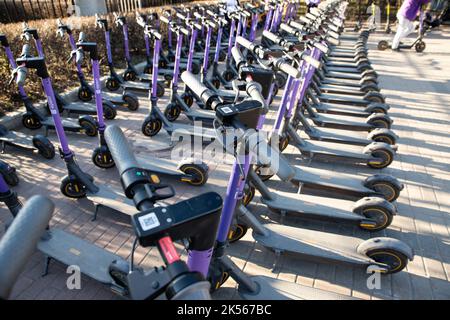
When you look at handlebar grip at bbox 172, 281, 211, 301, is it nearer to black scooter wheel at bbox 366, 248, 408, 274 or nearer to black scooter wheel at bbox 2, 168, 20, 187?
black scooter wheel at bbox 366, 248, 408, 274

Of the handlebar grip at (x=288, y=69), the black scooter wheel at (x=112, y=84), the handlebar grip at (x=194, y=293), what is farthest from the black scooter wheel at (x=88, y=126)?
the handlebar grip at (x=194, y=293)

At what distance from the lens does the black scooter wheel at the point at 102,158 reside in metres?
4.61

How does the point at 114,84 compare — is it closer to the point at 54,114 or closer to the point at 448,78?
the point at 54,114

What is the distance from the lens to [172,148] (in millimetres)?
5441

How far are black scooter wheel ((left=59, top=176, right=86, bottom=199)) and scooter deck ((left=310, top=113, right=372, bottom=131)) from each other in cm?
432

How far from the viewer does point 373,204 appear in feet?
11.9

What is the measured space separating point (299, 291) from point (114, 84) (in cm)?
666

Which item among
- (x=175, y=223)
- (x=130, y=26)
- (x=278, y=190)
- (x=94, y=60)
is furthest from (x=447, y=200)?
(x=130, y=26)

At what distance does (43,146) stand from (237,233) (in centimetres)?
342

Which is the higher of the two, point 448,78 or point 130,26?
point 130,26

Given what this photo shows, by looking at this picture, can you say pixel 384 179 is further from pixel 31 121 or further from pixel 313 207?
pixel 31 121

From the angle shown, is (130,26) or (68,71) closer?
(68,71)

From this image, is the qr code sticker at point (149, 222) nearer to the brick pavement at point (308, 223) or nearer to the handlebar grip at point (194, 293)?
the handlebar grip at point (194, 293)

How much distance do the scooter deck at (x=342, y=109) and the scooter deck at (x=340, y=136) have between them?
0.76m
